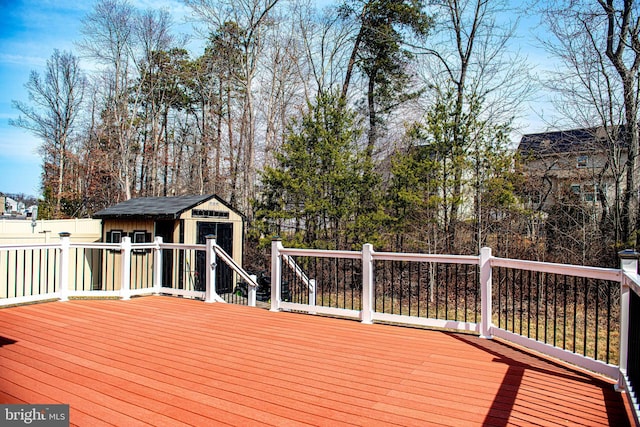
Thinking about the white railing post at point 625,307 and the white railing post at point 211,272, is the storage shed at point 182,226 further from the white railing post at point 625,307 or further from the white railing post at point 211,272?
the white railing post at point 625,307

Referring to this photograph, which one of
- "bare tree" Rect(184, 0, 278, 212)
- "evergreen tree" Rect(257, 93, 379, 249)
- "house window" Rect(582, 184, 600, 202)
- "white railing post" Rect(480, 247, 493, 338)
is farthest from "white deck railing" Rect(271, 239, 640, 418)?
"bare tree" Rect(184, 0, 278, 212)

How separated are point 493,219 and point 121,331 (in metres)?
9.42

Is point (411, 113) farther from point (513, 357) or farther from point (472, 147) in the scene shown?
point (513, 357)

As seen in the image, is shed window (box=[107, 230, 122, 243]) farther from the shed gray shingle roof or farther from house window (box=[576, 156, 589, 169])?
house window (box=[576, 156, 589, 169])

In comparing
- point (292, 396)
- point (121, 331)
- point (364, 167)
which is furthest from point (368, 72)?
point (292, 396)

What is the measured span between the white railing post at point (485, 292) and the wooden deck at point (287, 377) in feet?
0.56

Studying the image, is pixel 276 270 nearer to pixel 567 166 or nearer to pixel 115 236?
pixel 567 166

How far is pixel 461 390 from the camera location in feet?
10.0

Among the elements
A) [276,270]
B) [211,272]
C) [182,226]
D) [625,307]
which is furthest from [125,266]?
[625,307]

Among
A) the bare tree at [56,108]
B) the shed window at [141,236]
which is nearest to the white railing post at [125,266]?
the shed window at [141,236]

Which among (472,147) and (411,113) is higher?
(411,113)

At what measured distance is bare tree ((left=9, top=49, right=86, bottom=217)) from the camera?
2250 centimetres

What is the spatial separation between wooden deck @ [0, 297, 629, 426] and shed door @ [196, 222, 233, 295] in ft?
22.3

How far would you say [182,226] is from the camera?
479 inches
